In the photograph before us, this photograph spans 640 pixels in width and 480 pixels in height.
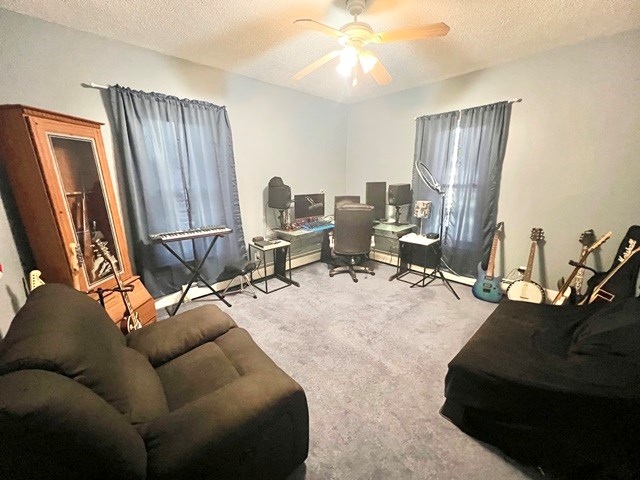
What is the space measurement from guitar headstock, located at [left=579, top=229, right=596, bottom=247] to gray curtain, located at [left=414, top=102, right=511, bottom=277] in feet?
2.45

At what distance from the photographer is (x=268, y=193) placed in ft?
11.5

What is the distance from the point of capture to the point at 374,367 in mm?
1963

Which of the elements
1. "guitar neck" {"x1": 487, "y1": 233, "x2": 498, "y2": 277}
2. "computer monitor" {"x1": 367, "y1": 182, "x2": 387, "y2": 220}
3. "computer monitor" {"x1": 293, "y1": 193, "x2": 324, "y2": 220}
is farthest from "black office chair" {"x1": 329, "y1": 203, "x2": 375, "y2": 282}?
"guitar neck" {"x1": 487, "y1": 233, "x2": 498, "y2": 277}

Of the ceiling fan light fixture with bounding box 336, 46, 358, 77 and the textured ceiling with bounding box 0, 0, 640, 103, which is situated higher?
the textured ceiling with bounding box 0, 0, 640, 103

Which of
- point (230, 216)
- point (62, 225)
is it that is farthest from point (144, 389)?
point (230, 216)

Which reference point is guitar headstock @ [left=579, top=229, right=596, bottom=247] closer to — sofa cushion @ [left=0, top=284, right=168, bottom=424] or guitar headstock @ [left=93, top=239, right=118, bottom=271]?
sofa cushion @ [left=0, top=284, right=168, bottom=424]

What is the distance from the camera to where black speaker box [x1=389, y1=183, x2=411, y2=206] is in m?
3.53

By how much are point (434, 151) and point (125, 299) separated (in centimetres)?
356

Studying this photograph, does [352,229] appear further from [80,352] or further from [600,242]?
[80,352]

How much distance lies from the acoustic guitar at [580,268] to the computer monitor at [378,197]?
2.17m

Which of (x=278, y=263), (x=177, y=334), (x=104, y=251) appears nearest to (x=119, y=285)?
(x=104, y=251)

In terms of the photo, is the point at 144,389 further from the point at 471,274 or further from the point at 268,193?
the point at 471,274

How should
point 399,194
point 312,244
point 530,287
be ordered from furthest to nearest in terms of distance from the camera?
point 312,244 → point 399,194 → point 530,287

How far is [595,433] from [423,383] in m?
0.83
